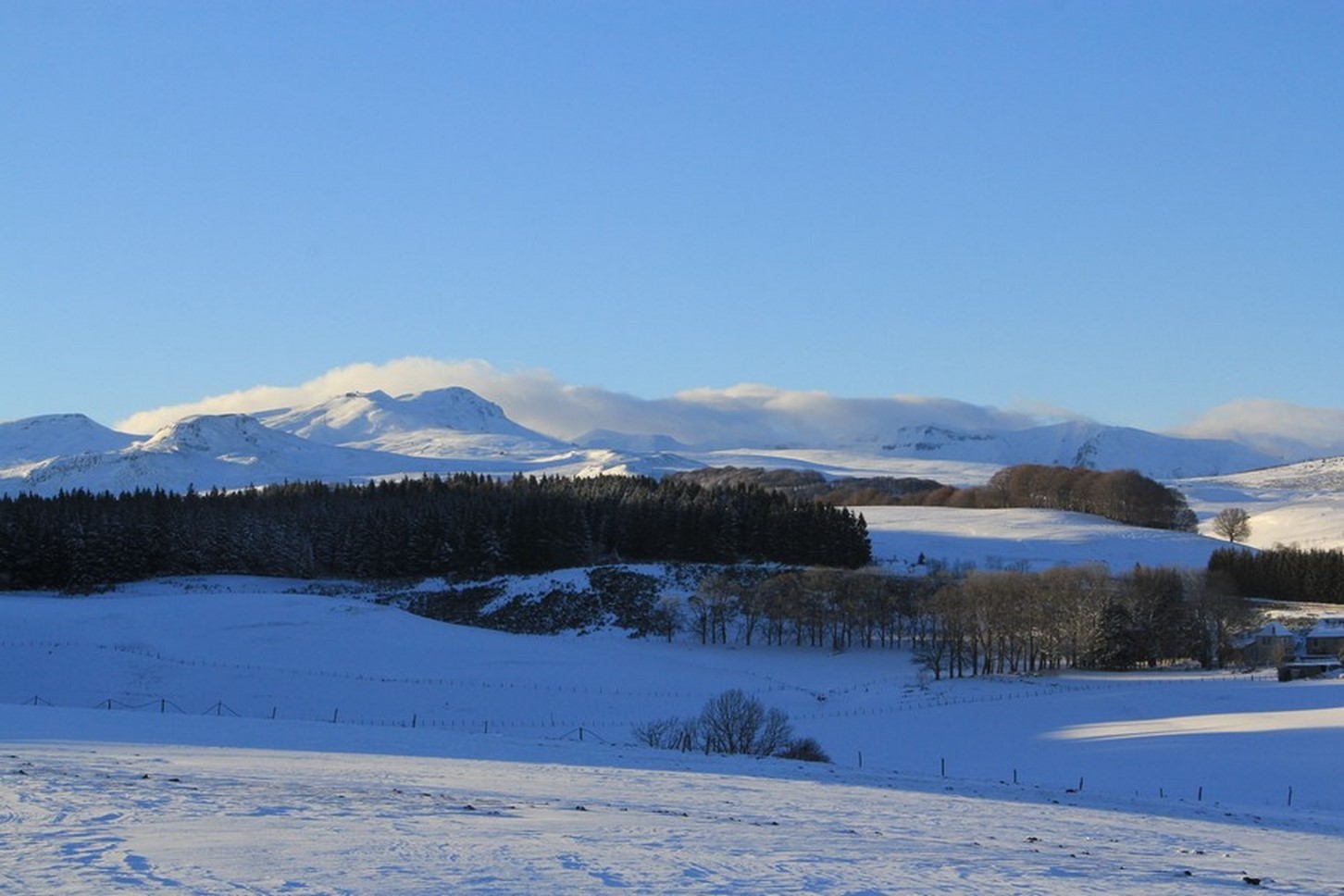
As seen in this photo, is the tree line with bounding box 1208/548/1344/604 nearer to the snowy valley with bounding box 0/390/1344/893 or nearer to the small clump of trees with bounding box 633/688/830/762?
the snowy valley with bounding box 0/390/1344/893

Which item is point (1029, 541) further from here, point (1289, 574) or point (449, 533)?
point (449, 533)

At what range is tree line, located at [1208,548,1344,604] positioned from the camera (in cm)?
13288

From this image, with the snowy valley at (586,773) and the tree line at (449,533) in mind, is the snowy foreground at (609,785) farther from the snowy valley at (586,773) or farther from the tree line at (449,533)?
the tree line at (449,533)

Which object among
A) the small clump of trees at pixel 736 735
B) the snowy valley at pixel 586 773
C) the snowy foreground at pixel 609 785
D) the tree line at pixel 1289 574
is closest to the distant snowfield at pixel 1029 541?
the tree line at pixel 1289 574

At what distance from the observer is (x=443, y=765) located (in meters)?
30.3

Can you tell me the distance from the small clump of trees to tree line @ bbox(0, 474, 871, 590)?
252 ft

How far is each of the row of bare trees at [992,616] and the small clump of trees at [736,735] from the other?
1714 inches

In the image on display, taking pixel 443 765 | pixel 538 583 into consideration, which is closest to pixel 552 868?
pixel 443 765

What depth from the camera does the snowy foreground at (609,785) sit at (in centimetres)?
1622

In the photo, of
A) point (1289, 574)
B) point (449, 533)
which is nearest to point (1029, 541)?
point (1289, 574)

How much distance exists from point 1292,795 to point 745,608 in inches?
2701

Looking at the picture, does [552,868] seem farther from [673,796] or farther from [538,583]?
[538,583]

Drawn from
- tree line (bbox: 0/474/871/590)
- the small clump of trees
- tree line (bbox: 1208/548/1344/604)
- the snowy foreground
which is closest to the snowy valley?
the snowy foreground

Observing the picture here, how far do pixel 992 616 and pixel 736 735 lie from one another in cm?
5221
